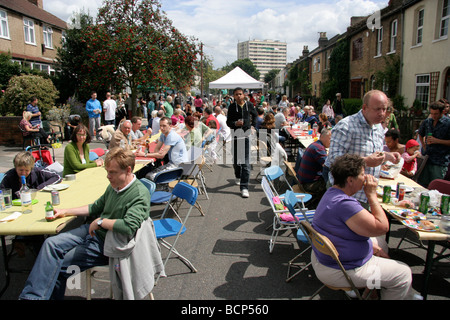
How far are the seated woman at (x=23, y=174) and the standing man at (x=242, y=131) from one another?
3372mm

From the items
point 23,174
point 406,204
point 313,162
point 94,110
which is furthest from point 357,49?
point 23,174

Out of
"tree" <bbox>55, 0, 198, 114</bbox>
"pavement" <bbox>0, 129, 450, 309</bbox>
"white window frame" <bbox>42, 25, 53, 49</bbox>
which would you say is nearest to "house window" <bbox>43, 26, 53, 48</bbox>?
"white window frame" <bbox>42, 25, 53, 49</bbox>

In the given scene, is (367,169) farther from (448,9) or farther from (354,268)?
(448,9)

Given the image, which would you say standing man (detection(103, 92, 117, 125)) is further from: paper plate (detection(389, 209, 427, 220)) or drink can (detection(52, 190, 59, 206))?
paper plate (detection(389, 209, 427, 220))

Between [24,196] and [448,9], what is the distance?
1537cm

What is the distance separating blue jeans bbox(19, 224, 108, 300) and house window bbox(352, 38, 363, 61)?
22250mm

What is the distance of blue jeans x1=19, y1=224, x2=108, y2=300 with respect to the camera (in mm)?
2580

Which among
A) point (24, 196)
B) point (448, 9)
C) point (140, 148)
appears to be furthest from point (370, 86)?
point (24, 196)

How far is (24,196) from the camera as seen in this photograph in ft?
10.8

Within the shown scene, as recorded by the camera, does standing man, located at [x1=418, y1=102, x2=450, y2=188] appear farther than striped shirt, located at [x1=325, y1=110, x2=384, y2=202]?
Yes

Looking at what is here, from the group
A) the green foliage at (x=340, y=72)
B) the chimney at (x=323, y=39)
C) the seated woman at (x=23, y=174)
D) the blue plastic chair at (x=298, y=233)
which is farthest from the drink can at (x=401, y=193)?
the chimney at (x=323, y=39)

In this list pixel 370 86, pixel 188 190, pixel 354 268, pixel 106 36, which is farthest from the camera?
pixel 370 86

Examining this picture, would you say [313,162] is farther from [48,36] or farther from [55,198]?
[48,36]

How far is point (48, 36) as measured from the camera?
77.2 feet
